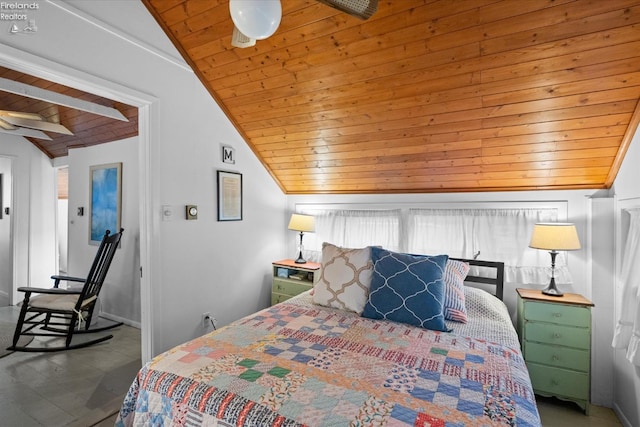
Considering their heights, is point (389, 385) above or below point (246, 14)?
below

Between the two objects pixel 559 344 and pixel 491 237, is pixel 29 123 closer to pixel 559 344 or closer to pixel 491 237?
pixel 491 237

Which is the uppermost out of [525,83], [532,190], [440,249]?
[525,83]

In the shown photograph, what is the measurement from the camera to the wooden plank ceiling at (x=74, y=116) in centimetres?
278

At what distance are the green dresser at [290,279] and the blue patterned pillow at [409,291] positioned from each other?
4.20 ft

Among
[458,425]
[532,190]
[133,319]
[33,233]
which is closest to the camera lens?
[458,425]

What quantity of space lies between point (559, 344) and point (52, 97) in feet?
14.1

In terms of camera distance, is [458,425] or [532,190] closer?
[458,425]

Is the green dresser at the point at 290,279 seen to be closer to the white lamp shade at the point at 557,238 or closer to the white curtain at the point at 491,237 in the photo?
the white curtain at the point at 491,237

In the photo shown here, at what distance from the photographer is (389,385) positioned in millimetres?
1302

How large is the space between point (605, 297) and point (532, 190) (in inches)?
37.2

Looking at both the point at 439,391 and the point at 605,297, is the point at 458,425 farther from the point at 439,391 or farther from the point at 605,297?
the point at 605,297

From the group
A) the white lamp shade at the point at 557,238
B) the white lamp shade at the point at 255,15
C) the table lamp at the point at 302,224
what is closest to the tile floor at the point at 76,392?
the white lamp shade at the point at 557,238

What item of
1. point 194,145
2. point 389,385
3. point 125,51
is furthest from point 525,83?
point 125,51

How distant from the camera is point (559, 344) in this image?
229 cm
